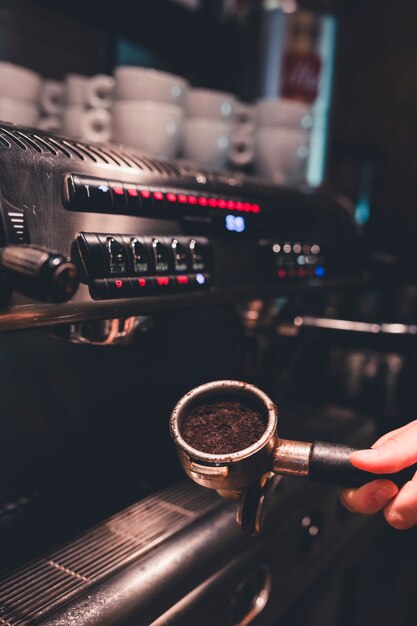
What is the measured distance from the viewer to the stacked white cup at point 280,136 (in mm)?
1115

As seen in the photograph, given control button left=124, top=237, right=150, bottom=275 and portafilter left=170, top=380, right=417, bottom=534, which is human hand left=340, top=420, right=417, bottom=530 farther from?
control button left=124, top=237, right=150, bottom=275

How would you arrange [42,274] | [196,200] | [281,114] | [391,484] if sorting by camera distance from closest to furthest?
[42,274] < [391,484] < [196,200] < [281,114]

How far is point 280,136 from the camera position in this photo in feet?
3.67

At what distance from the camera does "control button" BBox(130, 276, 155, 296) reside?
61 centimetres

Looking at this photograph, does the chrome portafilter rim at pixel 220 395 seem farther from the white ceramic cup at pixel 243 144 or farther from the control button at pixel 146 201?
the white ceramic cup at pixel 243 144

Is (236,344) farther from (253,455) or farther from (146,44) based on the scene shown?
(146,44)

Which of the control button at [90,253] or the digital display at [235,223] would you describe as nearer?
the control button at [90,253]

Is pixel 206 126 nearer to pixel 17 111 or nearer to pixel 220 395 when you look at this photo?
pixel 17 111

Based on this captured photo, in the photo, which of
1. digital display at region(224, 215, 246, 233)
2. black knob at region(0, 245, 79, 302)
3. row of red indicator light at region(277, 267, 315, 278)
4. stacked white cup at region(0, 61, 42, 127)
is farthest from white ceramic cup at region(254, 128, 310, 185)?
black knob at region(0, 245, 79, 302)

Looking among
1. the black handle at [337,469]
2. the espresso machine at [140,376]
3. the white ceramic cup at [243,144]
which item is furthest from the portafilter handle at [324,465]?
the white ceramic cup at [243,144]

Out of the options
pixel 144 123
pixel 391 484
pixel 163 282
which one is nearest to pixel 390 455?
pixel 391 484

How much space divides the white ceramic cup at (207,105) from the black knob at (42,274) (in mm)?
655

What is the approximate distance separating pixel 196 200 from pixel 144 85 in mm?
264

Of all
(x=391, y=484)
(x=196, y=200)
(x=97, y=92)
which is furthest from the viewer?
(x=97, y=92)
